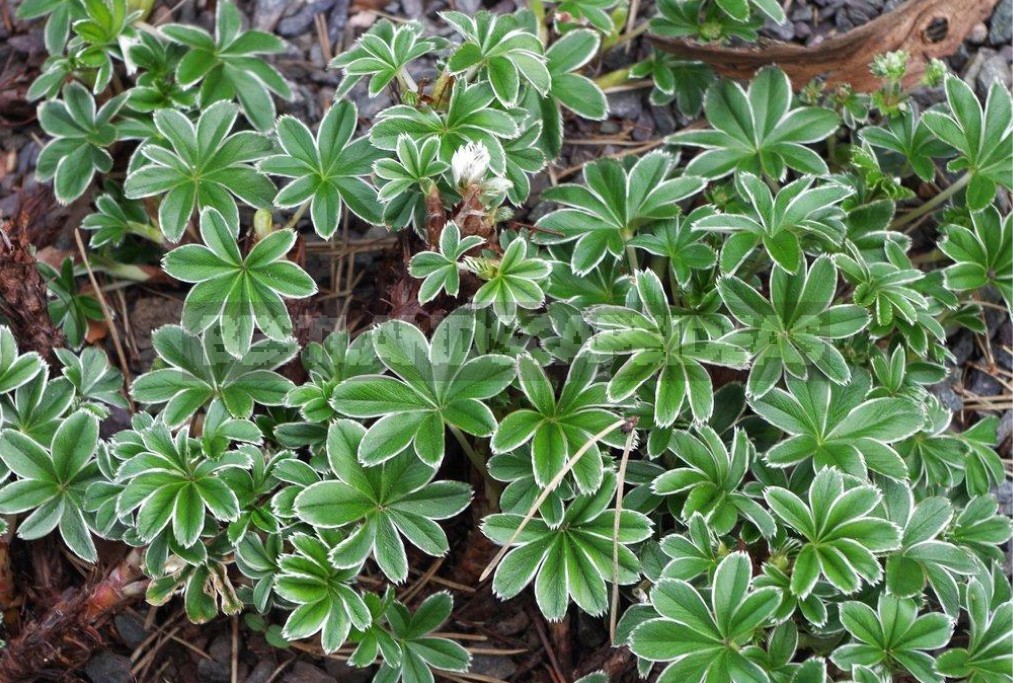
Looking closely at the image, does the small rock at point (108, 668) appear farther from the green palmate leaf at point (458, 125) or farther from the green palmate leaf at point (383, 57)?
the green palmate leaf at point (383, 57)

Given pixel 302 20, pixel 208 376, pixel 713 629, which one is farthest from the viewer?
pixel 302 20

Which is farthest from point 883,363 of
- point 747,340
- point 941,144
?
point 941,144

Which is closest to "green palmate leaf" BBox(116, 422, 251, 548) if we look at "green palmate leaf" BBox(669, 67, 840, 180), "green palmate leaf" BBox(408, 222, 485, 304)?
"green palmate leaf" BBox(408, 222, 485, 304)

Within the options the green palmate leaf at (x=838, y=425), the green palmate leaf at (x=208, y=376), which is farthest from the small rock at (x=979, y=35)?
the green palmate leaf at (x=208, y=376)

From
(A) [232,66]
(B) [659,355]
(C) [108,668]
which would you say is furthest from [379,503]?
(A) [232,66]

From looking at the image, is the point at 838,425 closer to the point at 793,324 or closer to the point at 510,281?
the point at 793,324

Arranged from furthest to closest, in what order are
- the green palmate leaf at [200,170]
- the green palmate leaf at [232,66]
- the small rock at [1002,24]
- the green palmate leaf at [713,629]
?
the small rock at [1002,24]
the green palmate leaf at [232,66]
the green palmate leaf at [200,170]
the green palmate leaf at [713,629]
